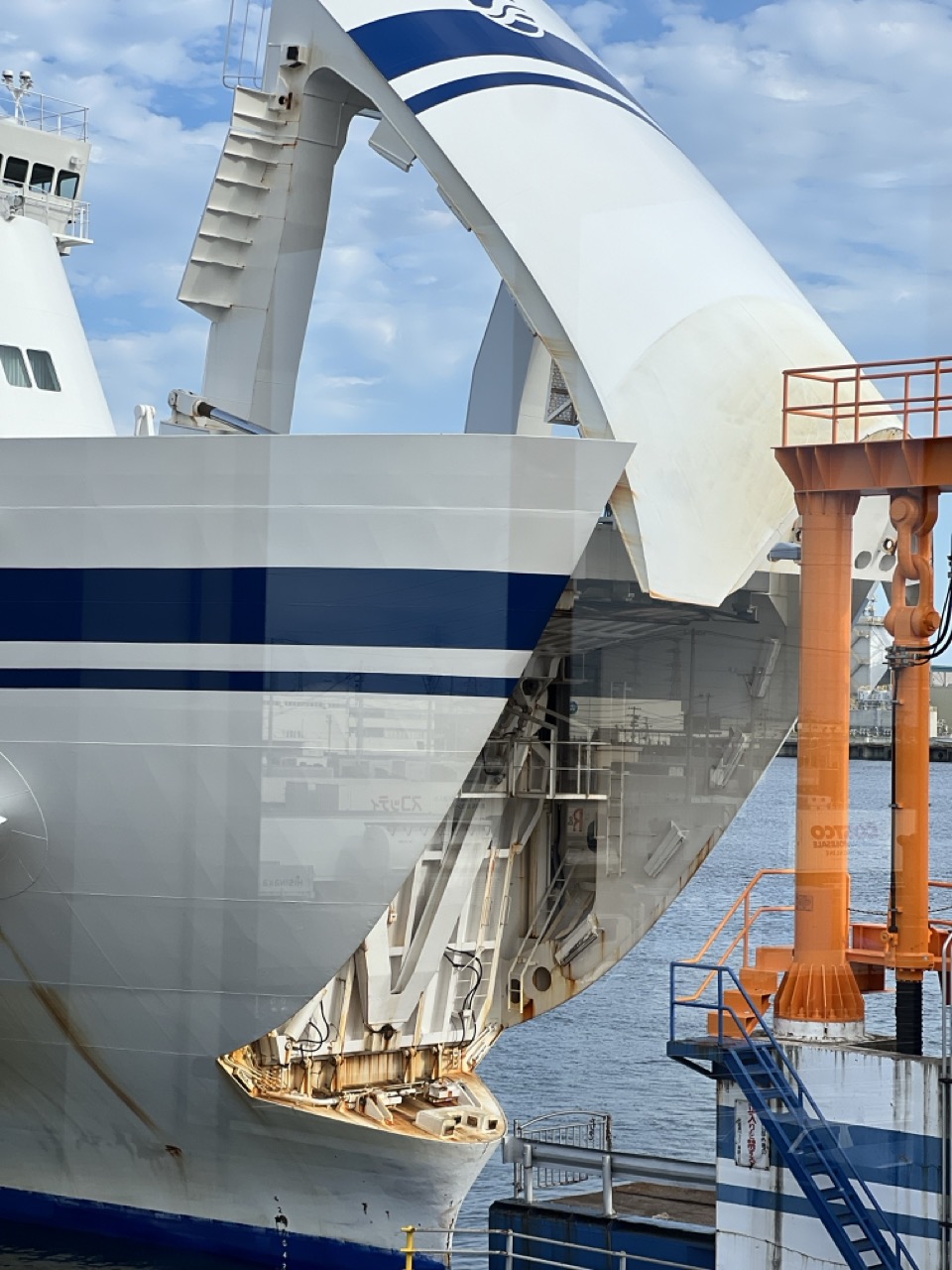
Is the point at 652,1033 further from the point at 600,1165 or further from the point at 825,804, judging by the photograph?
the point at 825,804

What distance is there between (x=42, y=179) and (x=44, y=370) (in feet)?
4.79

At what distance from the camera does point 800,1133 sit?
757 centimetres

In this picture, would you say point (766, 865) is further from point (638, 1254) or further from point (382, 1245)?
point (382, 1245)

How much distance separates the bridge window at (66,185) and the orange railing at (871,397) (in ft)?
16.6

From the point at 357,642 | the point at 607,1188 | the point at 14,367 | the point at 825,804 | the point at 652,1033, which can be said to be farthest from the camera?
the point at 652,1033

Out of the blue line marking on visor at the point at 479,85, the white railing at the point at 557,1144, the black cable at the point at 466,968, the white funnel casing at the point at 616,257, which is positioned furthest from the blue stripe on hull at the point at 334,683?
the blue line marking on visor at the point at 479,85

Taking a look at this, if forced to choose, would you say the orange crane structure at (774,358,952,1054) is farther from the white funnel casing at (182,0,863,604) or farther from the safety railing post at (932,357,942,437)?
the white funnel casing at (182,0,863,604)

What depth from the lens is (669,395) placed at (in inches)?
355

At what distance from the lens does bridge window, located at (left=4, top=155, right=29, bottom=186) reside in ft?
38.0

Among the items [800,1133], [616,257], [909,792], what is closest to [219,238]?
[616,257]

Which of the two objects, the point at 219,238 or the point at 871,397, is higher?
the point at 219,238

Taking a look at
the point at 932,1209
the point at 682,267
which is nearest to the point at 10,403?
the point at 682,267

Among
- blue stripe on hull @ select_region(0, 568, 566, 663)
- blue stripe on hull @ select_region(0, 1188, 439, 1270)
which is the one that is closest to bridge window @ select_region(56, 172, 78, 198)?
blue stripe on hull @ select_region(0, 568, 566, 663)

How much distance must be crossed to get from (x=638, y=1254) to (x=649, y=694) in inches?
128
